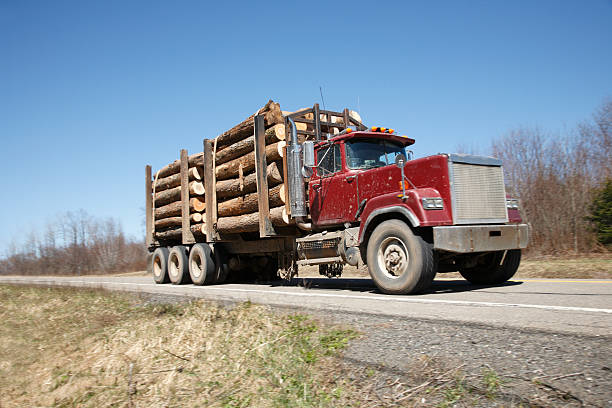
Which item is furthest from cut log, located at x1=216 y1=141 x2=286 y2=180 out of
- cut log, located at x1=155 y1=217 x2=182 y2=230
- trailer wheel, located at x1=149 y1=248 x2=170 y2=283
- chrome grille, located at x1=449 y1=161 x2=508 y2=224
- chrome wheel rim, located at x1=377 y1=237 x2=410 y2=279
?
chrome grille, located at x1=449 y1=161 x2=508 y2=224

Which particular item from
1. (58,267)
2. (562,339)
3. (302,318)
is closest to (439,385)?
(562,339)

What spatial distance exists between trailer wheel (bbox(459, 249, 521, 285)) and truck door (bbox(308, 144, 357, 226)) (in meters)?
2.35

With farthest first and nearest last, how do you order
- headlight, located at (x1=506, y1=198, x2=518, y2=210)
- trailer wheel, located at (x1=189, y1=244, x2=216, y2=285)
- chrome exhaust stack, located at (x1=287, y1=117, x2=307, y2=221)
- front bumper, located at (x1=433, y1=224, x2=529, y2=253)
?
1. trailer wheel, located at (x1=189, y1=244, x2=216, y2=285)
2. chrome exhaust stack, located at (x1=287, y1=117, x2=307, y2=221)
3. headlight, located at (x1=506, y1=198, x2=518, y2=210)
4. front bumper, located at (x1=433, y1=224, x2=529, y2=253)

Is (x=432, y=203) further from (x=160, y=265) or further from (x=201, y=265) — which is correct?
(x=160, y=265)

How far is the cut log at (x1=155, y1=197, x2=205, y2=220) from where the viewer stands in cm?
1260

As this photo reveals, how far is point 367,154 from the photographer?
28.0 feet

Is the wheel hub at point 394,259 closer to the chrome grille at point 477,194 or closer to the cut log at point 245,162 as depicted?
the chrome grille at point 477,194

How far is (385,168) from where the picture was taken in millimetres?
7570

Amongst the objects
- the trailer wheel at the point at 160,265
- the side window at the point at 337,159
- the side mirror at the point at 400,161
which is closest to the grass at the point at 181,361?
the side mirror at the point at 400,161

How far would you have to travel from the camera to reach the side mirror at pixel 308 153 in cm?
829

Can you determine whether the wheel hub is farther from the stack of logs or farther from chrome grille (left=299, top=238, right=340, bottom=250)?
the stack of logs

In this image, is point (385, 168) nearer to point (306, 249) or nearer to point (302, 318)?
Result: point (306, 249)

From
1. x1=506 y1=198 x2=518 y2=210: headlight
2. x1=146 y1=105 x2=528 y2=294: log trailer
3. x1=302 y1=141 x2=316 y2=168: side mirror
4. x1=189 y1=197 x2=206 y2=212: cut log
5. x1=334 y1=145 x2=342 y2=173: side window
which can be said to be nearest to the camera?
x1=146 y1=105 x2=528 y2=294: log trailer

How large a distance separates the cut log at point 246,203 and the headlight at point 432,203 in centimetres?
361
